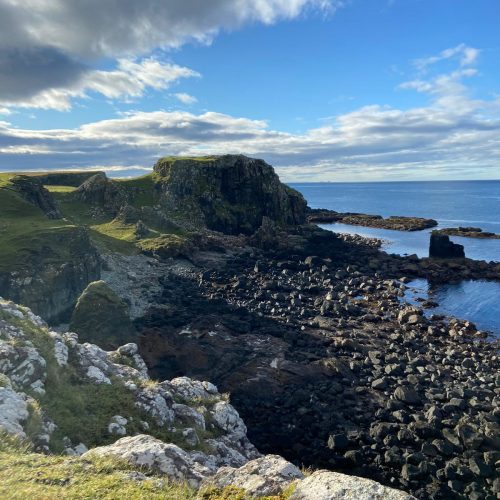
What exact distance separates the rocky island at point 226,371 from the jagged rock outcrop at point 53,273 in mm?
220

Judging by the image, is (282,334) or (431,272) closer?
(282,334)

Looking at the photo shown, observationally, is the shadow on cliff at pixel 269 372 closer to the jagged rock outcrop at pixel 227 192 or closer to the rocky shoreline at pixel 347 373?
the rocky shoreline at pixel 347 373

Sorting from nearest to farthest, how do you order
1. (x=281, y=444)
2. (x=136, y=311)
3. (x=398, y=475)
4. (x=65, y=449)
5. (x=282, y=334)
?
(x=65, y=449) → (x=398, y=475) → (x=281, y=444) → (x=282, y=334) → (x=136, y=311)

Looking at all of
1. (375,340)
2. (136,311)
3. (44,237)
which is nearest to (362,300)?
(375,340)

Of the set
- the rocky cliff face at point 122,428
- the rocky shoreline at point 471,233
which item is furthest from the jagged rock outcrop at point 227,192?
the rocky cliff face at point 122,428

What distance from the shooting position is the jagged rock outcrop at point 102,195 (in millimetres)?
101938

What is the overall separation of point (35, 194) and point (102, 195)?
2665cm

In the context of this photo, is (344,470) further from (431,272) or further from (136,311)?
(431,272)

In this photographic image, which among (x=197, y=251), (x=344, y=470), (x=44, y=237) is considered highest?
(x=44, y=237)

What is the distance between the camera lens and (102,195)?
104500mm

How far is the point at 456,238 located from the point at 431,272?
5110 centimetres

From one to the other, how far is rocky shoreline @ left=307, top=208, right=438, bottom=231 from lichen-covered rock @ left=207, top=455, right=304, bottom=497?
140612 millimetres

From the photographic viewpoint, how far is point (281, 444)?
2691cm

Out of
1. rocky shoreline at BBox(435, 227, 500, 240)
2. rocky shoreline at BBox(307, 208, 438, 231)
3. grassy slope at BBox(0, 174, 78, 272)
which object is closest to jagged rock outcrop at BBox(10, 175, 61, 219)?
grassy slope at BBox(0, 174, 78, 272)
